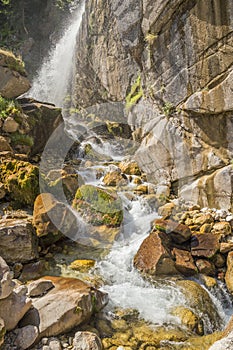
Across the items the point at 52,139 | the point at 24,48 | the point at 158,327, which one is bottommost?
the point at 158,327

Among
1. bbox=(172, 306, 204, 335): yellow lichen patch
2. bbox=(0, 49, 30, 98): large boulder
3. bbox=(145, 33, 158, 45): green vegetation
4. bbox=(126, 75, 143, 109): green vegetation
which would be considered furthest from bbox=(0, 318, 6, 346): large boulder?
bbox=(126, 75, 143, 109): green vegetation

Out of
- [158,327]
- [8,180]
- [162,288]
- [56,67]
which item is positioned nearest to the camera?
[158,327]

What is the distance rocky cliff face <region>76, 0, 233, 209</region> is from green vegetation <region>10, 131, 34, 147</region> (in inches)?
179

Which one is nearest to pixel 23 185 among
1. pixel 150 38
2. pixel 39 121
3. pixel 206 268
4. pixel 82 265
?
pixel 82 265

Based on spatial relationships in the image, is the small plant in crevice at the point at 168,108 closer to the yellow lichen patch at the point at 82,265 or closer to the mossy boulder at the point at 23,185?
the mossy boulder at the point at 23,185

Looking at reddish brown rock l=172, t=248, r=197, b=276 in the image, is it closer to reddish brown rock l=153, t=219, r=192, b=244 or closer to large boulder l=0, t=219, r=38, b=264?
reddish brown rock l=153, t=219, r=192, b=244

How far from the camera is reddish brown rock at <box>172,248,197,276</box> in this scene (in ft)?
21.7

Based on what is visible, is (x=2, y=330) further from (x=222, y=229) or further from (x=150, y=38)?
(x=150, y=38)

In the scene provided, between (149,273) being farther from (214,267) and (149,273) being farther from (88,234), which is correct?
(88,234)

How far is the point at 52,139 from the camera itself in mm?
12828

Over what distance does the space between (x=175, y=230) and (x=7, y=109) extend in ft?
25.7

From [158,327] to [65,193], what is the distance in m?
5.32

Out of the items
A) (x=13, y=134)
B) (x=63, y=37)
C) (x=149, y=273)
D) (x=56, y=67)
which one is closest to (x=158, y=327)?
(x=149, y=273)

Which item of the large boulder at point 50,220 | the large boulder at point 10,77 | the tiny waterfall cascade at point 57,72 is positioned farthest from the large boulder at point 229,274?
the tiny waterfall cascade at point 57,72
